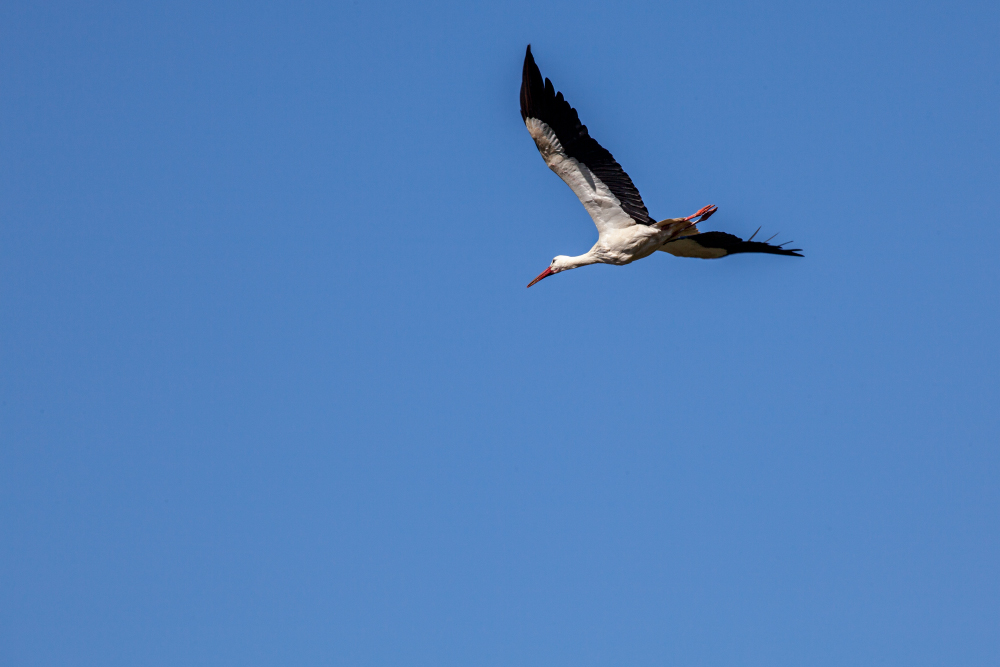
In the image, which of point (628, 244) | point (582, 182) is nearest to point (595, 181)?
point (582, 182)

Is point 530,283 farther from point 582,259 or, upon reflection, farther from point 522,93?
point 522,93

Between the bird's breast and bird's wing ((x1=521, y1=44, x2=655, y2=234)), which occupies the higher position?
bird's wing ((x1=521, y1=44, x2=655, y2=234))

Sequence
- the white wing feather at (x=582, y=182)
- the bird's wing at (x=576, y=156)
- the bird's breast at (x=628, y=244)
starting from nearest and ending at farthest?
the bird's wing at (x=576, y=156), the white wing feather at (x=582, y=182), the bird's breast at (x=628, y=244)

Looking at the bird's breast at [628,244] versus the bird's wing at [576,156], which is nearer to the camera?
the bird's wing at [576,156]

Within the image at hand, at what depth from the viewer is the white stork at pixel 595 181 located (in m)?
21.7

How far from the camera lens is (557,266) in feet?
79.5

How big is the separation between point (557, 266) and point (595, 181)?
2.40 metres

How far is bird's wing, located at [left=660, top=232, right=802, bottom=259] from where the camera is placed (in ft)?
79.0

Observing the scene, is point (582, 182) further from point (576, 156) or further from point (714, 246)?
point (714, 246)

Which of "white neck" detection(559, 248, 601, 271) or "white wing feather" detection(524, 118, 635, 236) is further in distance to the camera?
"white neck" detection(559, 248, 601, 271)

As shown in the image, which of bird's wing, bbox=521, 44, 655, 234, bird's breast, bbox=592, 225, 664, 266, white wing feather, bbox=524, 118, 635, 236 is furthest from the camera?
bird's breast, bbox=592, 225, 664, 266

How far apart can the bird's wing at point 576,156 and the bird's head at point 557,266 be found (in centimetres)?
147

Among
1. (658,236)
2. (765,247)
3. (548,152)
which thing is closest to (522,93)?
(548,152)

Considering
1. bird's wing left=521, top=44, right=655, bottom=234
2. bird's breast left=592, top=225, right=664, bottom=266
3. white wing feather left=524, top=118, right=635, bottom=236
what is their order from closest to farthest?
bird's wing left=521, top=44, right=655, bottom=234 → white wing feather left=524, top=118, right=635, bottom=236 → bird's breast left=592, top=225, right=664, bottom=266
